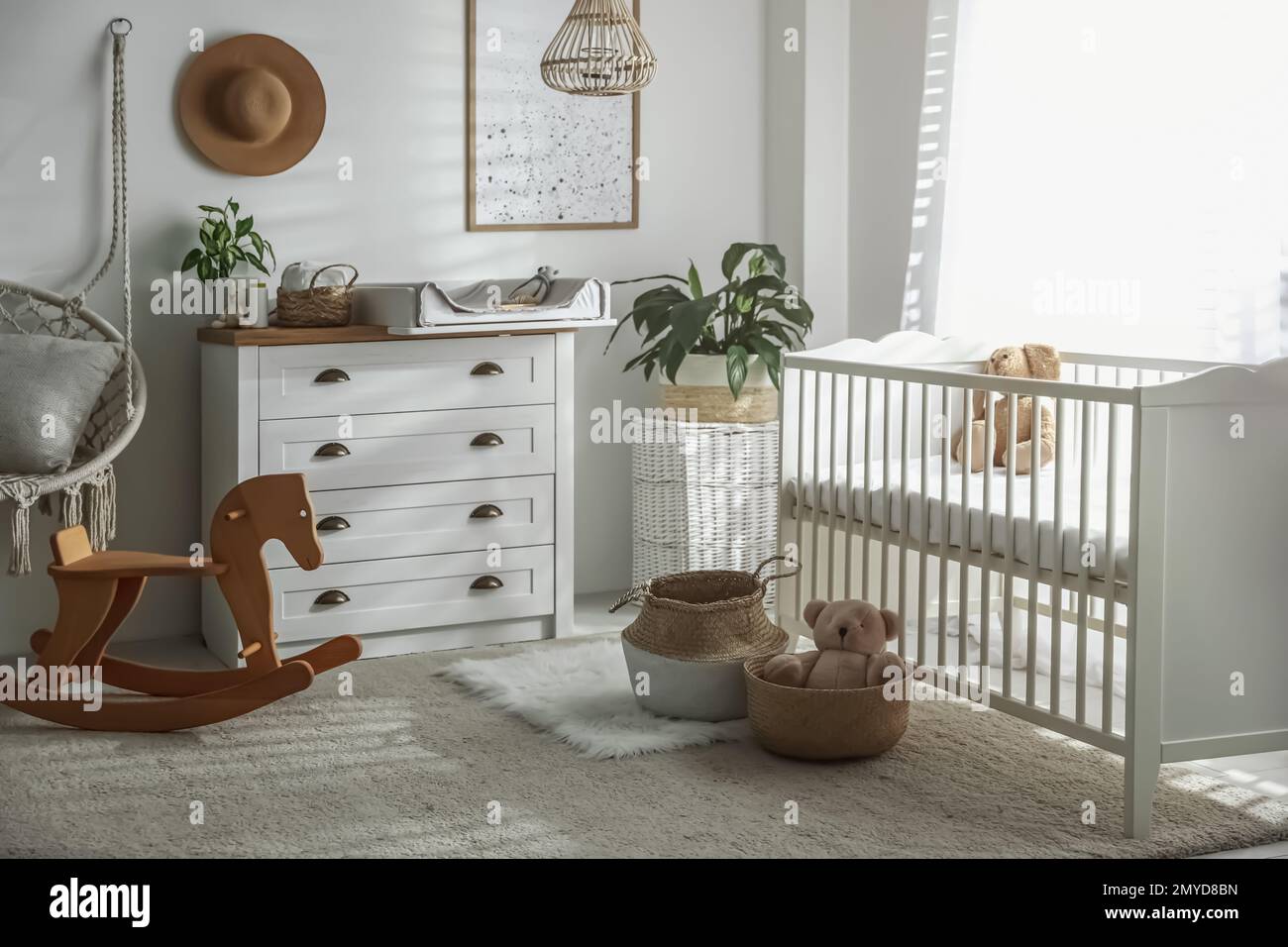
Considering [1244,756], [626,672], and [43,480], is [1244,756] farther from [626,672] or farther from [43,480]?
[43,480]

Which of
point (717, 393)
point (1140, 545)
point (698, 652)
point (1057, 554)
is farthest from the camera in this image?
point (717, 393)

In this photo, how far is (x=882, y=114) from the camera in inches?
176

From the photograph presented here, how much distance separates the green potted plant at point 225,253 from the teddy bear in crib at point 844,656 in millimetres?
1677

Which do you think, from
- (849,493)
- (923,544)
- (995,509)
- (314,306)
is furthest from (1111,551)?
(314,306)

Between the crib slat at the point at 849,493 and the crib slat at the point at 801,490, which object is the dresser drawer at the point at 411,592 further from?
the crib slat at the point at 849,493

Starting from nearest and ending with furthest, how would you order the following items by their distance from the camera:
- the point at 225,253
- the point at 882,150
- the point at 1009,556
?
the point at 1009,556, the point at 225,253, the point at 882,150

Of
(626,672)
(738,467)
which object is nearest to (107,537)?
(626,672)

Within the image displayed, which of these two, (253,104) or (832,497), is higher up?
(253,104)

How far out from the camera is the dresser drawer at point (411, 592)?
3.62 meters

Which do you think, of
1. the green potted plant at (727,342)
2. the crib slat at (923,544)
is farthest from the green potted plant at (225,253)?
the crib slat at (923,544)

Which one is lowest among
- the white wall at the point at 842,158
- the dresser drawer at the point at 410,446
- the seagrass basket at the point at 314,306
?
the dresser drawer at the point at 410,446

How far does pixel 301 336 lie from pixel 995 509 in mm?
1756

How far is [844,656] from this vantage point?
296 centimetres

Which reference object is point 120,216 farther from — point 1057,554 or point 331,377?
point 1057,554
